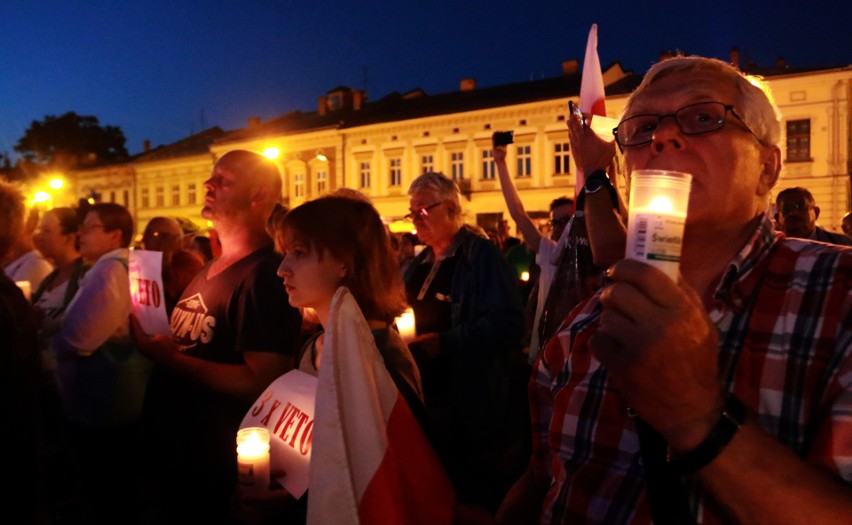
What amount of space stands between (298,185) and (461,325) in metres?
37.6

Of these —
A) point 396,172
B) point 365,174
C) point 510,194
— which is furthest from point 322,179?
point 510,194

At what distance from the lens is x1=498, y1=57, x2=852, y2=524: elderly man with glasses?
0.92 m

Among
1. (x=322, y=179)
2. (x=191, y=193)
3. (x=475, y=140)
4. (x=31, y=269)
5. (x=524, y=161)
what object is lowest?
(x=31, y=269)

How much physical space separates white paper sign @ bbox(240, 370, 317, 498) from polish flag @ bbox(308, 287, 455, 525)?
31cm

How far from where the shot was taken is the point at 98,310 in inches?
142

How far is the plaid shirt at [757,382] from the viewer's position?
1.07 meters

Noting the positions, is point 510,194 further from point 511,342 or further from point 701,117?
point 701,117

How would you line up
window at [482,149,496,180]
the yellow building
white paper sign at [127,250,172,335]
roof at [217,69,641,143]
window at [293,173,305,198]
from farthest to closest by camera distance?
window at [293,173,305,198], window at [482,149,496,180], roof at [217,69,641,143], the yellow building, white paper sign at [127,250,172,335]

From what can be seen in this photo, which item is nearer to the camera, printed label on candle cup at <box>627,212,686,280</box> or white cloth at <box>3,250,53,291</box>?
printed label on candle cup at <box>627,212,686,280</box>

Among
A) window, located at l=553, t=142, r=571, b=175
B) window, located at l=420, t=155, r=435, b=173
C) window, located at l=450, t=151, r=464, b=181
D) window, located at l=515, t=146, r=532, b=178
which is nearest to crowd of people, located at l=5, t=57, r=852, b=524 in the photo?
window, located at l=553, t=142, r=571, b=175

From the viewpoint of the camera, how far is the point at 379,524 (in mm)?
1756

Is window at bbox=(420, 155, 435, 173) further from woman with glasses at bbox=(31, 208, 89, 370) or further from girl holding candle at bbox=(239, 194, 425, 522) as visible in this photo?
girl holding candle at bbox=(239, 194, 425, 522)

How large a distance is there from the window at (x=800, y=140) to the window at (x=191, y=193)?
122ft

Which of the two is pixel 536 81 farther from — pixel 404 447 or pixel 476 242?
pixel 404 447
